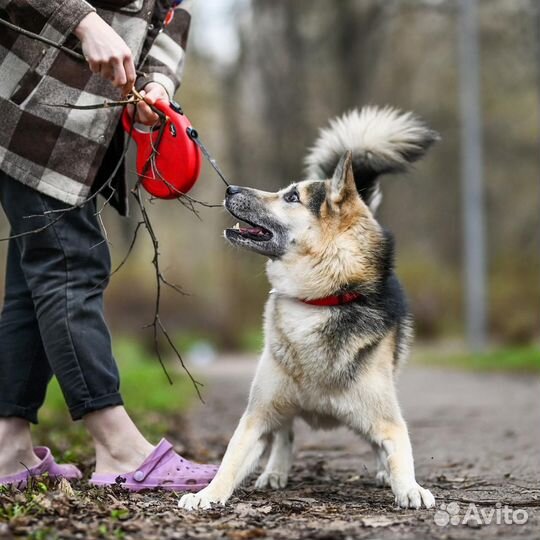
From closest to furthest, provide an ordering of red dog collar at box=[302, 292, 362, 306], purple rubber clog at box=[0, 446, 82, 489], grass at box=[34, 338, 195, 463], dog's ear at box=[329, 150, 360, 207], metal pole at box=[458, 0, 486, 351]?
purple rubber clog at box=[0, 446, 82, 489], red dog collar at box=[302, 292, 362, 306], dog's ear at box=[329, 150, 360, 207], grass at box=[34, 338, 195, 463], metal pole at box=[458, 0, 486, 351]

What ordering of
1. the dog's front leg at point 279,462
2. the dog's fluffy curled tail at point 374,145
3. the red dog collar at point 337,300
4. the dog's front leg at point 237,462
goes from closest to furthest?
1. the dog's front leg at point 237,462
2. the red dog collar at point 337,300
3. the dog's front leg at point 279,462
4. the dog's fluffy curled tail at point 374,145

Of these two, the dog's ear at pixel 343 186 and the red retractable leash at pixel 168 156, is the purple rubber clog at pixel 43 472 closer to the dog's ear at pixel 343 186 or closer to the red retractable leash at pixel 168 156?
the red retractable leash at pixel 168 156

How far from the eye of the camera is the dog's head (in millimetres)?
3936

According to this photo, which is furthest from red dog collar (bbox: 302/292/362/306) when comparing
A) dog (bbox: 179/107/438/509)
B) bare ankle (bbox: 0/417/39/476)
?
bare ankle (bbox: 0/417/39/476)

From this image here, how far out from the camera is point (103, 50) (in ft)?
10.8

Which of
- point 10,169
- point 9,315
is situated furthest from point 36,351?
point 10,169

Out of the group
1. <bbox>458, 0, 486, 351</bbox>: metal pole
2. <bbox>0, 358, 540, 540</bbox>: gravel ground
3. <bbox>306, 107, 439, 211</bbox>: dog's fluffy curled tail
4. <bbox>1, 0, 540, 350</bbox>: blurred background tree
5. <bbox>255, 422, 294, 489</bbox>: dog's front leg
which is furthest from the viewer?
<bbox>1, 0, 540, 350</bbox>: blurred background tree

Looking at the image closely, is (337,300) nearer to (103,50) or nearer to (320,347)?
(320,347)

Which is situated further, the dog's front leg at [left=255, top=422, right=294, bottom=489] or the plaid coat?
the dog's front leg at [left=255, top=422, right=294, bottom=489]

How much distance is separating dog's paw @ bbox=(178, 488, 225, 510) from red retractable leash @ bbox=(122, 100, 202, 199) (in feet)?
4.00

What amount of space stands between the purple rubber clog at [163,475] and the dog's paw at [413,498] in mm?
808

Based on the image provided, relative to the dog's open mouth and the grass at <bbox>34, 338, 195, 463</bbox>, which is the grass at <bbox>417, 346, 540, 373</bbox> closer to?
the grass at <bbox>34, 338, 195, 463</bbox>

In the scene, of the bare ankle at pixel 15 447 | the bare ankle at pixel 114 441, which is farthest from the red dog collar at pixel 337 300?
the bare ankle at pixel 15 447

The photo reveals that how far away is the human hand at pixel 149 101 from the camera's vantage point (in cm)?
373
